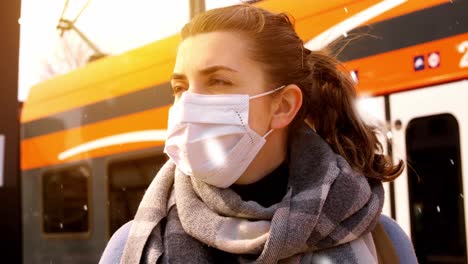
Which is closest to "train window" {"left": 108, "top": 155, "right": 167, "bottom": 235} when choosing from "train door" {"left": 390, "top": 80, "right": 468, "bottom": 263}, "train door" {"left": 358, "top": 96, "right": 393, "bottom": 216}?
"train door" {"left": 358, "top": 96, "right": 393, "bottom": 216}

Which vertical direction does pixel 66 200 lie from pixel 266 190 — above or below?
below

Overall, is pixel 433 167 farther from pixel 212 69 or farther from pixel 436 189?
pixel 212 69

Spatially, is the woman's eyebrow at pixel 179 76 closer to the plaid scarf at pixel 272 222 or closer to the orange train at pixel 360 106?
the plaid scarf at pixel 272 222

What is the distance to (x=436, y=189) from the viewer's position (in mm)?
2770

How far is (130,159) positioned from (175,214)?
274 centimetres

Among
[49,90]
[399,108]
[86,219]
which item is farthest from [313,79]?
[49,90]

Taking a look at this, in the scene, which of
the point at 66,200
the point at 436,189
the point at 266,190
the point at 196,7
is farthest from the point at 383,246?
the point at 66,200

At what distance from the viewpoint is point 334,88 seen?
1820 millimetres

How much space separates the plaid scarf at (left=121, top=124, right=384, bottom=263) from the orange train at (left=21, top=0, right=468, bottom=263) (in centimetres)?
53

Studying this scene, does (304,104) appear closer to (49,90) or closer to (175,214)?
(175,214)

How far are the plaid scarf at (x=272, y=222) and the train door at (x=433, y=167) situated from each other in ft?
3.80

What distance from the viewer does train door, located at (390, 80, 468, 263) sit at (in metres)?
2.68

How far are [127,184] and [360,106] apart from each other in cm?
266

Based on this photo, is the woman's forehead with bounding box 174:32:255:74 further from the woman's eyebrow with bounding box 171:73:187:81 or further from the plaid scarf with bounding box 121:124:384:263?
the plaid scarf with bounding box 121:124:384:263
